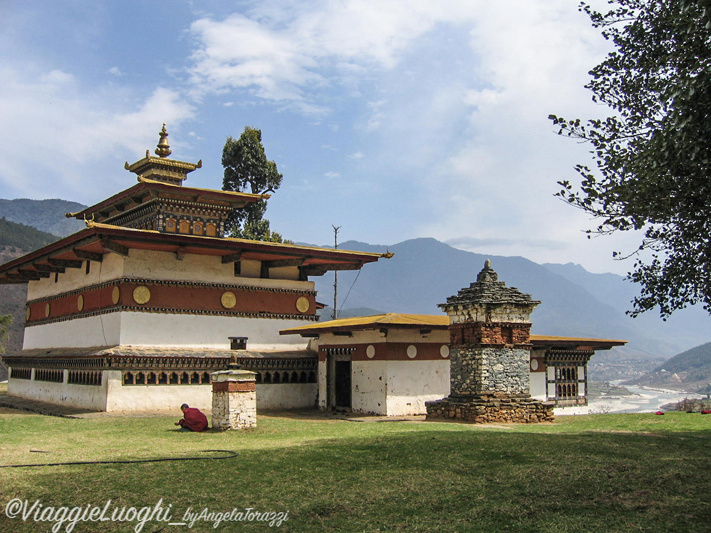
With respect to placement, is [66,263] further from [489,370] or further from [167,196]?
[489,370]

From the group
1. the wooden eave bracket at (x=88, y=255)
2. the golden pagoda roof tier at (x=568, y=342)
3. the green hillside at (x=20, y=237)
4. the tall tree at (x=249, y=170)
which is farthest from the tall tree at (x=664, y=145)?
the green hillside at (x=20, y=237)

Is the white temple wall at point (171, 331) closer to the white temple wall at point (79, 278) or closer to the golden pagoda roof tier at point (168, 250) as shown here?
the white temple wall at point (79, 278)

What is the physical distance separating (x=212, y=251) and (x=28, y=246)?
86378 mm

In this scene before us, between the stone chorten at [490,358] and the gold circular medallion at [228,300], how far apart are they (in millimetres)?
8227

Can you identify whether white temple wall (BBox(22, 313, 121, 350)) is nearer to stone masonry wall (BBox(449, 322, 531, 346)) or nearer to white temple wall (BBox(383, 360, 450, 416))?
white temple wall (BBox(383, 360, 450, 416))

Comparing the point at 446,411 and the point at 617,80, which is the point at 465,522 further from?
the point at 446,411

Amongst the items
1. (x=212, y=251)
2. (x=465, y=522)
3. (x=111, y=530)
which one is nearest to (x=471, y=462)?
(x=465, y=522)

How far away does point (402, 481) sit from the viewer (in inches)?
299

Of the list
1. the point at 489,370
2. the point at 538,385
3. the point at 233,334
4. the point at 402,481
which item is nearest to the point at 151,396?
the point at 233,334

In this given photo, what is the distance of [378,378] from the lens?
18.0 meters

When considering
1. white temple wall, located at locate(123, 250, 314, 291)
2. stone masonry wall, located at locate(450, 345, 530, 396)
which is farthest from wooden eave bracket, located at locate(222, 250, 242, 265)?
stone masonry wall, located at locate(450, 345, 530, 396)

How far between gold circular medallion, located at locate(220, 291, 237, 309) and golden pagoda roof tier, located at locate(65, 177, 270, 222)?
3844 millimetres

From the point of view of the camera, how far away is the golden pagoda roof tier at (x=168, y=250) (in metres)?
18.9

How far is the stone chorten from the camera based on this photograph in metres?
15.4
